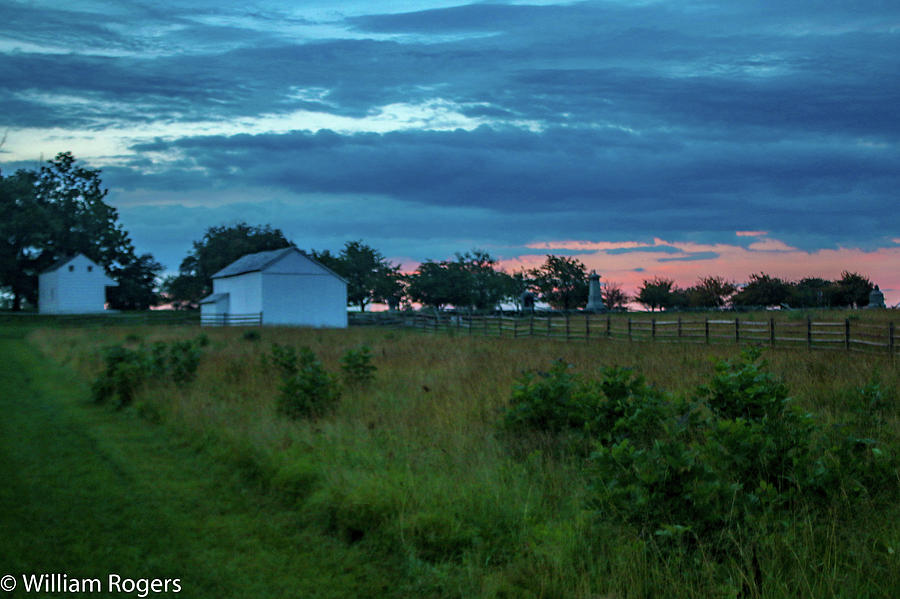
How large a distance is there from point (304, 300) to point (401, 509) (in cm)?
4469

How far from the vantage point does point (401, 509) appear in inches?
233

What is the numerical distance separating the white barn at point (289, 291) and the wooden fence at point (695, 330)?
579 cm

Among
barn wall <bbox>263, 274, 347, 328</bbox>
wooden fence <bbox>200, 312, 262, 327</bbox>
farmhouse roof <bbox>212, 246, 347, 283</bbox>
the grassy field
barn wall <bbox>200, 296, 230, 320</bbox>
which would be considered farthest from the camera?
barn wall <bbox>200, 296, 230, 320</bbox>

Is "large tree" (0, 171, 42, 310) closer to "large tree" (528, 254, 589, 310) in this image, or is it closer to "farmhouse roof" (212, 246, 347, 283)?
"farmhouse roof" (212, 246, 347, 283)

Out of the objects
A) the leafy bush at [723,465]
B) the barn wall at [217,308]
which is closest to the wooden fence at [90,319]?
the barn wall at [217,308]

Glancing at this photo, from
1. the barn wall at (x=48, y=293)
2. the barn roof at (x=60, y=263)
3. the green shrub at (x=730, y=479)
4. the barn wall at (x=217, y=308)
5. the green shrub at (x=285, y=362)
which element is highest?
the barn roof at (x=60, y=263)

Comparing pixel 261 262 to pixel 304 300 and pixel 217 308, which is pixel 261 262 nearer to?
pixel 304 300

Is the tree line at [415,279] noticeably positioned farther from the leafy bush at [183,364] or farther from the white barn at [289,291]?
the leafy bush at [183,364]

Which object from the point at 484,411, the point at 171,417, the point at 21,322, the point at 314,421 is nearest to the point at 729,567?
the point at 484,411

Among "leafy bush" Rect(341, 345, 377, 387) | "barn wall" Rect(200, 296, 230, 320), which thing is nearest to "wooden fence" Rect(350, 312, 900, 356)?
"leafy bush" Rect(341, 345, 377, 387)

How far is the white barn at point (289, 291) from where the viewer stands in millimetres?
48031

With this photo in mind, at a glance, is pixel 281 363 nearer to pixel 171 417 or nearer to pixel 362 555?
pixel 171 417

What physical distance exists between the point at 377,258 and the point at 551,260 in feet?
74.0

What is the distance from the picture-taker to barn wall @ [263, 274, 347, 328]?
1890 inches
